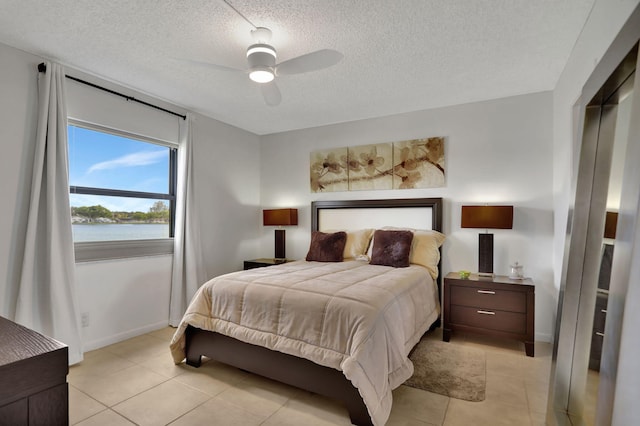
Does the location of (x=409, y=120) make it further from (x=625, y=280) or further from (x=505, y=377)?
(x=625, y=280)

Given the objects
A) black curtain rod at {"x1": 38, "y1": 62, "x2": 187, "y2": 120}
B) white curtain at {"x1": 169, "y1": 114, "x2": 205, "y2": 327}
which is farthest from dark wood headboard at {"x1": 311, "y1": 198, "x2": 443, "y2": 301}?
black curtain rod at {"x1": 38, "y1": 62, "x2": 187, "y2": 120}

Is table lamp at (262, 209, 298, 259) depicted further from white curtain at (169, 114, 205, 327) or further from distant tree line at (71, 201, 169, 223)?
distant tree line at (71, 201, 169, 223)

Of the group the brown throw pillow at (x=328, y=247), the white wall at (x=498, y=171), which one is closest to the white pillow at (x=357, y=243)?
the brown throw pillow at (x=328, y=247)

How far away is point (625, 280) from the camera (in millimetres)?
1126

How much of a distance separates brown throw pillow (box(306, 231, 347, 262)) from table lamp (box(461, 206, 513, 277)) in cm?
136

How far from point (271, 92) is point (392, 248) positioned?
1.95 m

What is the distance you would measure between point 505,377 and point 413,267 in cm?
118

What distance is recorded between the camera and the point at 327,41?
252cm

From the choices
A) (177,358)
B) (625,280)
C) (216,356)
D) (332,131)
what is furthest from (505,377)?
(332,131)

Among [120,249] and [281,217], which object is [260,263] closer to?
[281,217]

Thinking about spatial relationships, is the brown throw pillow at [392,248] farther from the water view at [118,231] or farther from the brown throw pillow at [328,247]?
the water view at [118,231]

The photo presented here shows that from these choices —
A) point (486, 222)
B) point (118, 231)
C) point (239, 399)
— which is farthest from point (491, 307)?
point (118, 231)

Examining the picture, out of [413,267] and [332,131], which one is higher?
[332,131]

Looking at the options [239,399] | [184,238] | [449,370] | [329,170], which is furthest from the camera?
[329,170]
